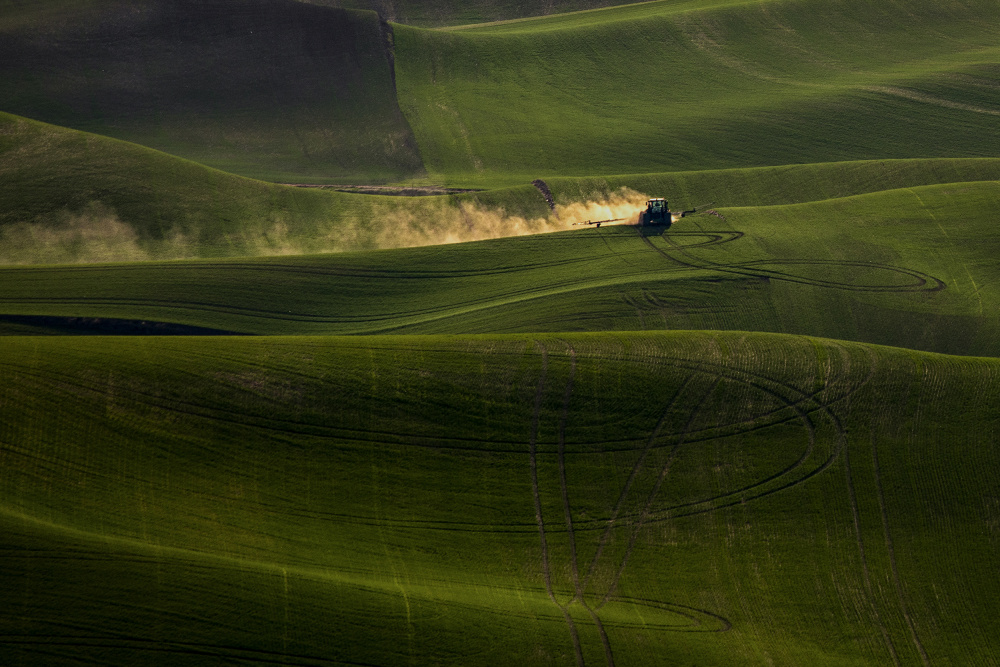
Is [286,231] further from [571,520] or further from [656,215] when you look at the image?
[571,520]

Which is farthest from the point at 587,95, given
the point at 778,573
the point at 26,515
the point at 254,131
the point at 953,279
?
the point at 26,515

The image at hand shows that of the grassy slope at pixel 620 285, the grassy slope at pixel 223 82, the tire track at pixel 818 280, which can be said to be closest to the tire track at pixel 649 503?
the grassy slope at pixel 620 285

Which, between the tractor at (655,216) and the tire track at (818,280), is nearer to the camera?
the tire track at (818,280)

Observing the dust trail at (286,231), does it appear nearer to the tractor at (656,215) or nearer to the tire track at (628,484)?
the tractor at (656,215)

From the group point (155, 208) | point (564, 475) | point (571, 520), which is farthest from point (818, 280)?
point (155, 208)

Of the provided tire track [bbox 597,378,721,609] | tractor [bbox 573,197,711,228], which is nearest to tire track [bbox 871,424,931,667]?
tire track [bbox 597,378,721,609]

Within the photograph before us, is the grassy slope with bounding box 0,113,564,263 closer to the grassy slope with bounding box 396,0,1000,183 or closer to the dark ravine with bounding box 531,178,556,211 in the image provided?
the dark ravine with bounding box 531,178,556,211

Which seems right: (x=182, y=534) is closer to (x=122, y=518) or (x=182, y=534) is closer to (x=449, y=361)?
(x=122, y=518)
